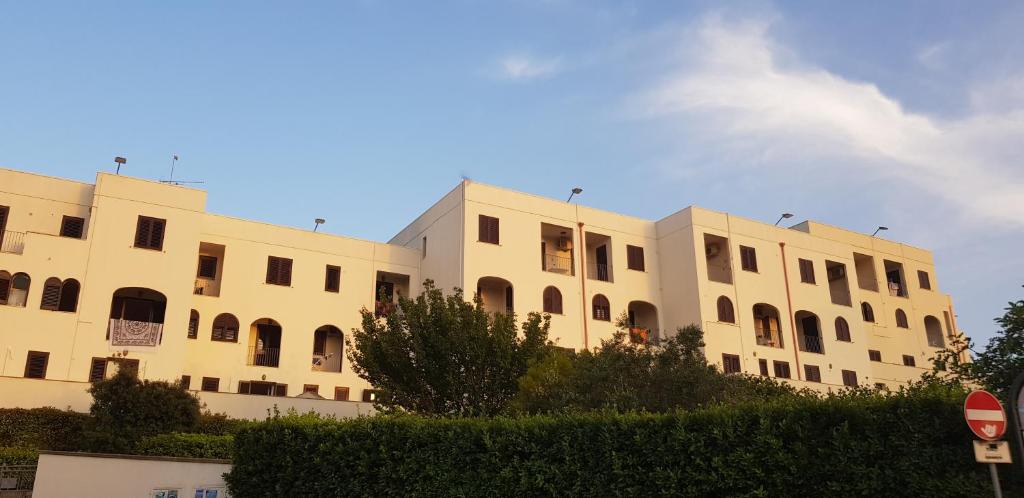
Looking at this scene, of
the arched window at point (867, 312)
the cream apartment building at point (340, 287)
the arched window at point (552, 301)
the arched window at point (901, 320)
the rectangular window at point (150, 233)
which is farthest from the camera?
the arched window at point (901, 320)

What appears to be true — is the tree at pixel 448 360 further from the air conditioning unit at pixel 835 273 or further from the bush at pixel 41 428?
the air conditioning unit at pixel 835 273

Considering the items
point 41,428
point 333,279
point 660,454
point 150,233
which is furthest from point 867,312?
point 41,428

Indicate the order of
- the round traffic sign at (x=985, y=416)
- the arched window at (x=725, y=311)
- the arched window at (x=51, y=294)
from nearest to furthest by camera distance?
the round traffic sign at (x=985, y=416) → the arched window at (x=51, y=294) → the arched window at (x=725, y=311)

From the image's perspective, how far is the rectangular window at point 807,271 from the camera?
40.9 m

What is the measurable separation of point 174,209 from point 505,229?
13138 millimetres

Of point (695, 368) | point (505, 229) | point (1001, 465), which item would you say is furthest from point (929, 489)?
point (505, 229)

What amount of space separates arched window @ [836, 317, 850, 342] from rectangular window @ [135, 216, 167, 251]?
30900mm

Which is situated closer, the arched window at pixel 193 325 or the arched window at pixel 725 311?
the arched window at pixel 193 325

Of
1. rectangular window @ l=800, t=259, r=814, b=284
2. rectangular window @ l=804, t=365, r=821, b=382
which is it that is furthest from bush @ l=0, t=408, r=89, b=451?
rectangular window @ l=800, t=259, r=814, b=284

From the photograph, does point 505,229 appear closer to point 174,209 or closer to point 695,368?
point 174,209

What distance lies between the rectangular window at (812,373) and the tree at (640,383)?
65.4 ft

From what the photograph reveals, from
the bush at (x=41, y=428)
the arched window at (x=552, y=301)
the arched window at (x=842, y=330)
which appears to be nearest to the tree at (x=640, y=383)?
the arched window at (x=552, y=301)

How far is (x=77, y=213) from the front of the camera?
104 ft

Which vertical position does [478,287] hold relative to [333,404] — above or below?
above
